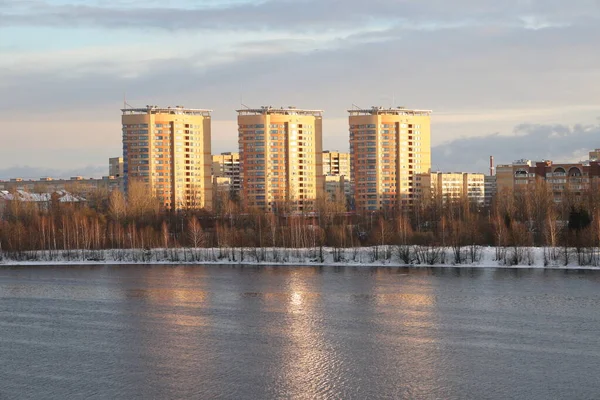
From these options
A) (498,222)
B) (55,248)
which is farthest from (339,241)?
(55,248)

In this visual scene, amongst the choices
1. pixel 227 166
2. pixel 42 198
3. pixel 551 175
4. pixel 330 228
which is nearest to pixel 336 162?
pixel 227 166

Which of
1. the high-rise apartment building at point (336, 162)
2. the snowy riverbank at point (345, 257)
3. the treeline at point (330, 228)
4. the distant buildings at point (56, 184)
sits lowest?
the snowy riverbank at point (345, 257)

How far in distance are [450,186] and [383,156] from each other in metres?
14.8

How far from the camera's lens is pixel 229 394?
12516 millimetres

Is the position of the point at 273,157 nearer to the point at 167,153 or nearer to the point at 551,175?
the point at 167,153

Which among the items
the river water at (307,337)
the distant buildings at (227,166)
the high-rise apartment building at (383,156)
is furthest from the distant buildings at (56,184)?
the river water at (307,337)

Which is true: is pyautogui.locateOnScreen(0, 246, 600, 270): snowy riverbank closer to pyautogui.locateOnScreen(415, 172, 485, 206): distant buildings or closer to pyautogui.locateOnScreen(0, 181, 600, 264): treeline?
pyautogui.locateOnScreen(0, 181, 600, 264): treeline

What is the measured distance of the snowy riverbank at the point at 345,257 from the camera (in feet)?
98.0

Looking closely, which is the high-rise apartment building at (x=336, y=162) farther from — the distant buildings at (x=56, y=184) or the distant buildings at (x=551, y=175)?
the distant buildings at (x=551, y=175)

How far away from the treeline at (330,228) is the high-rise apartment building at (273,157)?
15.1ft

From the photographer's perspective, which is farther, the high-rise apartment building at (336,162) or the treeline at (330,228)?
the high-rise apartment building at (336,162)

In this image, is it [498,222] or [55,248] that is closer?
[498,222]

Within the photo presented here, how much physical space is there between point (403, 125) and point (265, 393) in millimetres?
44870

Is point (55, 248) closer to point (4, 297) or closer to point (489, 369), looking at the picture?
point (4, 297)
